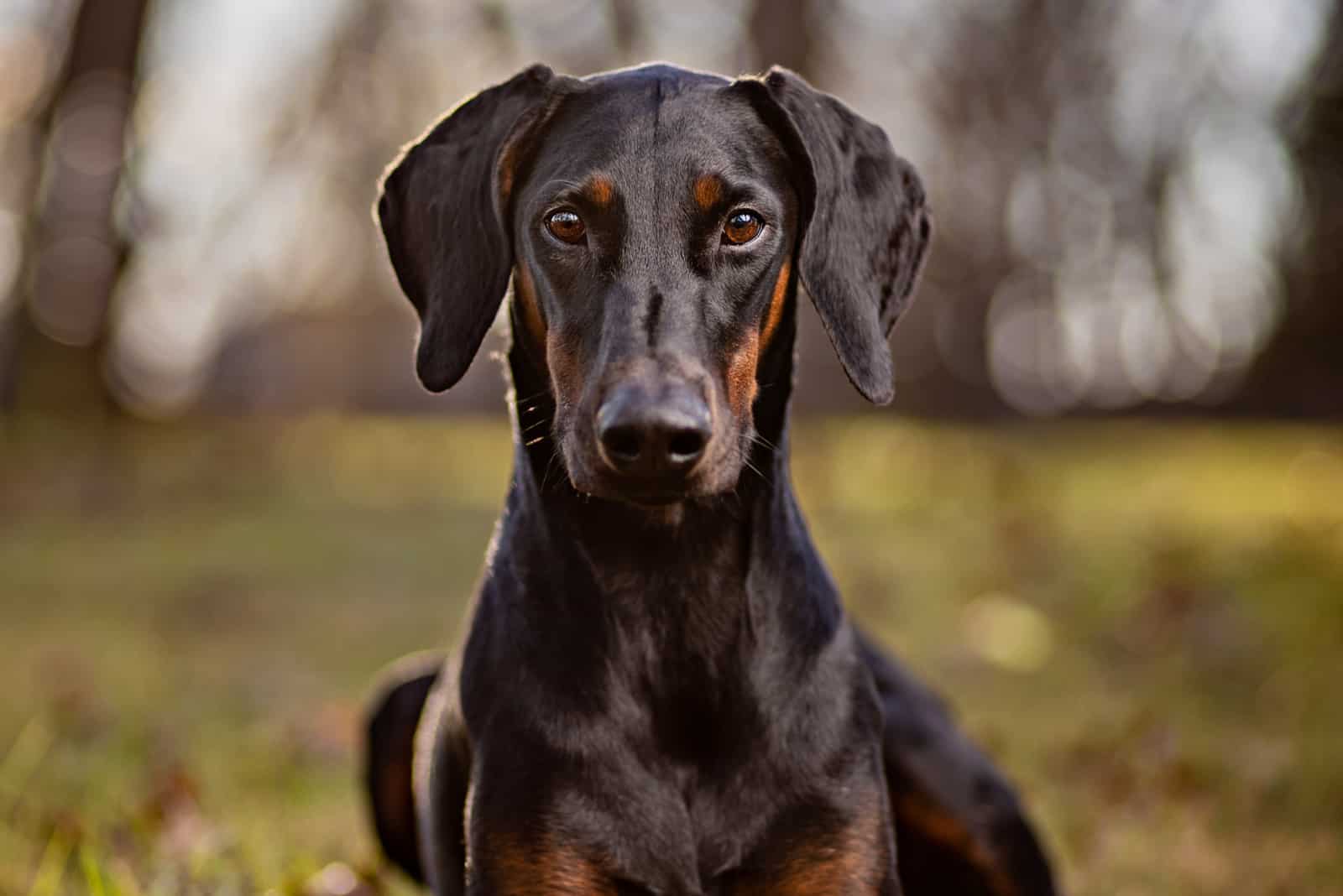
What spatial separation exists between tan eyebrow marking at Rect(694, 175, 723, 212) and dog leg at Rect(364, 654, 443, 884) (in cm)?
168

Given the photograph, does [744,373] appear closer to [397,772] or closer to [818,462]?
[397,772]

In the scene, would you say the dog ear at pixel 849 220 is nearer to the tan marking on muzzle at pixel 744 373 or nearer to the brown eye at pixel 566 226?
the tan marking on muzzle at pixel 744 373

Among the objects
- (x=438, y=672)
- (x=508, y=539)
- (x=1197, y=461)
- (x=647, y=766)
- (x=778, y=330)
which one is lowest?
(x=1197, y=461)

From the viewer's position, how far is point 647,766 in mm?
2604

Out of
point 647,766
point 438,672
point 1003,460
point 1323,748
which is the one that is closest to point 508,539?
point 647,766

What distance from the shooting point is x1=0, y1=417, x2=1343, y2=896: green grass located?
4168mm

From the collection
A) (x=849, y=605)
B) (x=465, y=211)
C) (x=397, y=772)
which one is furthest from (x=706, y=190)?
(x=849, y=605)

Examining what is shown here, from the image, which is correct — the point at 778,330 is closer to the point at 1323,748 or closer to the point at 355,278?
the point at 1323,748

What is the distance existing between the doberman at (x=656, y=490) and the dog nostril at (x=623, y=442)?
0.15ft

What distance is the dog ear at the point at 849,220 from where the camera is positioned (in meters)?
2.70

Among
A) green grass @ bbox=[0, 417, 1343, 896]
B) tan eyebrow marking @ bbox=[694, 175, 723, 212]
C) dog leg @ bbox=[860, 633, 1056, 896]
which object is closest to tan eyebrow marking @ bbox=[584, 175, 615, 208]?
tan eyebrow marking @ bbox=[694, 175, 723, 212]

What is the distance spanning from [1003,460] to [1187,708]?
5628 millimetres

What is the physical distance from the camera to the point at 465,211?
2750mm

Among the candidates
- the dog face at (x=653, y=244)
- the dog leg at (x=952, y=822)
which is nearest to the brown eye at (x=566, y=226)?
the dog face at (x=653, y=244)
